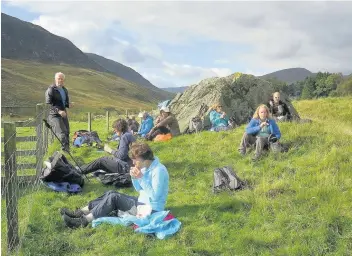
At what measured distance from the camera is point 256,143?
12.1 m

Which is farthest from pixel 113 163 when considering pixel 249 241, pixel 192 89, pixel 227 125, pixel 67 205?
pixel 192 89

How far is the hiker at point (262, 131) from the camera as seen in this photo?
12.0m

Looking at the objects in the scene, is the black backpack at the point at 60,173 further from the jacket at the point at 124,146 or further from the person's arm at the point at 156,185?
the person's arm at the point at 156,185

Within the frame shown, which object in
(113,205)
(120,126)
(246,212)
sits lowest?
(246,212)

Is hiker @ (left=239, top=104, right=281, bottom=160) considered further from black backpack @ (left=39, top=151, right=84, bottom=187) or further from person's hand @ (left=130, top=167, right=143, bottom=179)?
black backpack @ (left=39, top=151, right=84, bottom=187)

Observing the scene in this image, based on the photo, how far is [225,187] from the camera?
386 inches

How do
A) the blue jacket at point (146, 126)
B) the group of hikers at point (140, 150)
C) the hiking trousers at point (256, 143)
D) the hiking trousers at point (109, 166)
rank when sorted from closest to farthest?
the group of hikers at point (140, 150) < the hiking trousers at point (109, 166) < the hiking trousers at point (256, 143) < the blue jacket at point (146, 126)

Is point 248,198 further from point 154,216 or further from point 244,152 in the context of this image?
point 244,152

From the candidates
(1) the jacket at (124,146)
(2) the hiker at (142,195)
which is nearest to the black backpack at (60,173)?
(1) the jacket at (124,146)

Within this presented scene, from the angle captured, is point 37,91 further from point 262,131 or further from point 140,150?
point 140,150

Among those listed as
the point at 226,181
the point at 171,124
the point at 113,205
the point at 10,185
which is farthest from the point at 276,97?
the point at 10,185

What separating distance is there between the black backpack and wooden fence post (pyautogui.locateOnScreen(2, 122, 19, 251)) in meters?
3.08

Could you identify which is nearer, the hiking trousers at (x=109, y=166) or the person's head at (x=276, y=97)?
the hiking trousers at (x=109, y=166)

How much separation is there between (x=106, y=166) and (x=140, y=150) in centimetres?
372
